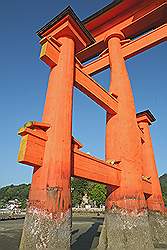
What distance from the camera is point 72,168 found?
6.08 m

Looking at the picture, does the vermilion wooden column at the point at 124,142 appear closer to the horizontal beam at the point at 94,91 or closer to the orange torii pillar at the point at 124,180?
the orange torii pillar at the point at 124,180

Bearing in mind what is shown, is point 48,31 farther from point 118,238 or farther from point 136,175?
point 118,238

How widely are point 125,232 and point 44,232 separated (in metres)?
3.45

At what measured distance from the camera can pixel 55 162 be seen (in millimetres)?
5367

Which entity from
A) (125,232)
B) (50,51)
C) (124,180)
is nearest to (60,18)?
(50,51)

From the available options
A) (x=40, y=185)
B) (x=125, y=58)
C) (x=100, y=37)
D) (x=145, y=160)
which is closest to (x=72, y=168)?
(x=40, y=185)

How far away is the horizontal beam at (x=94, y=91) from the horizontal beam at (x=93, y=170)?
2510 mm

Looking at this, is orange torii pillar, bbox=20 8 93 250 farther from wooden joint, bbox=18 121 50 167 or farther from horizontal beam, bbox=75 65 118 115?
horizontal beam, bbox=75 65 118 115

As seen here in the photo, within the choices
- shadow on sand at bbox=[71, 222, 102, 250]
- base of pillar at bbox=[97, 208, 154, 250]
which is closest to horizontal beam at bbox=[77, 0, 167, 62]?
base of pillar at bbox=[97, 208, 154, 250]

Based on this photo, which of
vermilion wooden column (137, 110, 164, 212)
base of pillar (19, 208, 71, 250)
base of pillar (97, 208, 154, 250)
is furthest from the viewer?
vermilion wooden column (137, 110, 164, 212)

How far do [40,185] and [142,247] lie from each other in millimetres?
4306

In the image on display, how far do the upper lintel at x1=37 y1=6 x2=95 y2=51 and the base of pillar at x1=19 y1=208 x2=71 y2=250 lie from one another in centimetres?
590

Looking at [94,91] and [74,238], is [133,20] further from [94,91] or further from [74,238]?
[74,238]

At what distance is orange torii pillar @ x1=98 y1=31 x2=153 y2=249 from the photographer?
7207mm
